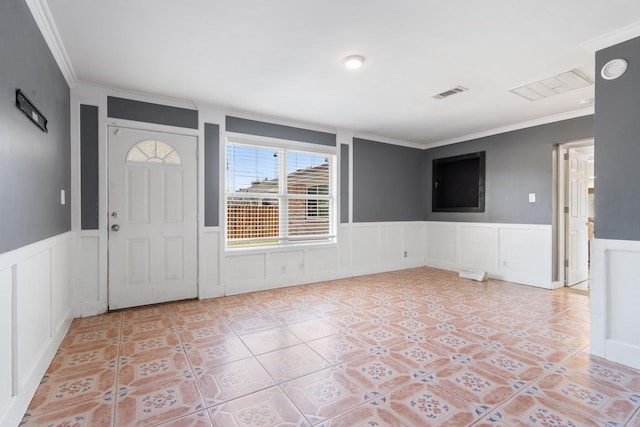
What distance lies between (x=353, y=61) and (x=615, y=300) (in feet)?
9.40

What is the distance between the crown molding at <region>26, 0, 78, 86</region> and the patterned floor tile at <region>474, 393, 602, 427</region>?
3.64 m

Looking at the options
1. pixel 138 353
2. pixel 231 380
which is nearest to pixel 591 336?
pixel 231 380

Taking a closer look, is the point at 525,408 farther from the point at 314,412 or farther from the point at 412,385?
the point at 314,412

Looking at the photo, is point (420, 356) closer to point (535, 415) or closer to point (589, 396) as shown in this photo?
point (535, 415)

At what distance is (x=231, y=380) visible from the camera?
2115 millimetres

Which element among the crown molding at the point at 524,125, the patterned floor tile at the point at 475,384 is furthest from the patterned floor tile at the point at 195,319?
the crown molding at the point at 524,125

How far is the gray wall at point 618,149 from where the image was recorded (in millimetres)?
2314

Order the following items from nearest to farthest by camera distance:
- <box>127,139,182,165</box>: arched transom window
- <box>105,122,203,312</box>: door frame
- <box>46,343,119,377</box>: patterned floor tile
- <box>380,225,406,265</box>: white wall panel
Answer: <box>46,343,119,377</box>: patterned floor tile → <box>105,122,203,312</box>: door frame → <box>127,139,182,165</box>: arched transom window → <box>380,225,406,265</box>: white wall panel

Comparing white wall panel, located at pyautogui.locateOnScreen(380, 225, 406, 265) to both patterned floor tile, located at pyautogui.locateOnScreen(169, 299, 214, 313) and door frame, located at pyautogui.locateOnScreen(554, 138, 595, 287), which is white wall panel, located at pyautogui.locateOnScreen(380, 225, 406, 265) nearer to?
door frame, located at pyautogui.locateOnScreen(554, 138, 595, 287)

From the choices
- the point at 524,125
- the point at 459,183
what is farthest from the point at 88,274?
the point at 524,125

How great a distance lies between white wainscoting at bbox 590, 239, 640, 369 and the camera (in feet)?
7.65

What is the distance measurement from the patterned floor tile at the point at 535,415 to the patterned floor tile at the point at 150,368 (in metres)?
1.95

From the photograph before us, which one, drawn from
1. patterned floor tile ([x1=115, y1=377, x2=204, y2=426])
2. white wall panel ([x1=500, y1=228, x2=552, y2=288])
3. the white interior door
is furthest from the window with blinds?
the white interior door

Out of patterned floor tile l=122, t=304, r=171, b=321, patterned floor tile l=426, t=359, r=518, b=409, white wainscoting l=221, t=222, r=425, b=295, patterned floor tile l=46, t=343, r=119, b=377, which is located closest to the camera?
patterned floor tile l=426, t=359, r=518, b=409
